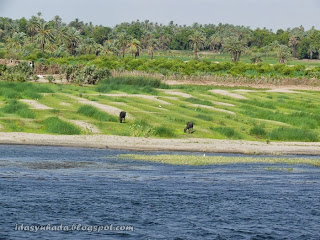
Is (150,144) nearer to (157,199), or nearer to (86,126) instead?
(86,126)

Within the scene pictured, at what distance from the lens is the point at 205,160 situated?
152 feet

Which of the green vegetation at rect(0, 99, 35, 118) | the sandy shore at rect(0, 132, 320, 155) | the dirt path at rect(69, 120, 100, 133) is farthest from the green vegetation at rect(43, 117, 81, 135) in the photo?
the green vegetation at rect(0, 99, 35, 118)

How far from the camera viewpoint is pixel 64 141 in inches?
2144

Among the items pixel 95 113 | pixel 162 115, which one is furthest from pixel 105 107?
pixel 162 115

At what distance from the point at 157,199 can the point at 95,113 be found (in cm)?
3755

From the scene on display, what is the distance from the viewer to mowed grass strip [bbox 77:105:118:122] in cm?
6581

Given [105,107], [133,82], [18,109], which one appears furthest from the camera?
[133,82]

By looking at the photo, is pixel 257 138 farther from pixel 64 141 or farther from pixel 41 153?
pixel 41 153

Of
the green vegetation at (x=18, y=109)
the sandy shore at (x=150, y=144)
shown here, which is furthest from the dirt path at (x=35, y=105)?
the sandy shore at (x=150, y=144)

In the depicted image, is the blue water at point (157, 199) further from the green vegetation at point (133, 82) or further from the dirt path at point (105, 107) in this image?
the green vegetation at point (133, 82)

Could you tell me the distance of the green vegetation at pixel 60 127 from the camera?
5881cm

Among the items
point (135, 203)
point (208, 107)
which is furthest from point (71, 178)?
point (208, 107)

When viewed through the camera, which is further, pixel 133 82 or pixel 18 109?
pixel 133 82

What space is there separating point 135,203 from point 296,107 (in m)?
64.6
